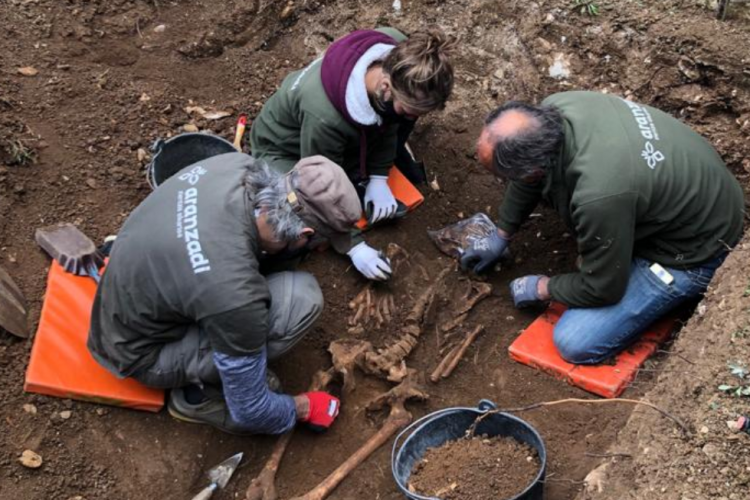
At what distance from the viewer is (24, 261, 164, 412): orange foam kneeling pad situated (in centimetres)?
379

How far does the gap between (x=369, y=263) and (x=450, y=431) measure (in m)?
1.39

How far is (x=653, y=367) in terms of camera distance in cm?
425

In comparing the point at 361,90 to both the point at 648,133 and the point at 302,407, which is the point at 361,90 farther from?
the point at 302,407

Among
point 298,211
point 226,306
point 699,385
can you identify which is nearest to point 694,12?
point 699,385

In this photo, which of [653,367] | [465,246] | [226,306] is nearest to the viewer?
[226,306]

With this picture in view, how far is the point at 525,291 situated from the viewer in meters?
4.55

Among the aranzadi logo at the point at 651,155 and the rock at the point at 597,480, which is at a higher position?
the aranzadi logo at the point at 651,155

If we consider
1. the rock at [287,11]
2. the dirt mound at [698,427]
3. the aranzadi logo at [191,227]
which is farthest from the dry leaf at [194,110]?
the dirt mound at [698,427]

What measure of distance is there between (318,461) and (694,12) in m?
3.95

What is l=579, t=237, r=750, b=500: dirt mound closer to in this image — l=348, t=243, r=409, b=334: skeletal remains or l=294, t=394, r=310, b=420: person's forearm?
l=294, t=394, r=310, b=420: person's forearm

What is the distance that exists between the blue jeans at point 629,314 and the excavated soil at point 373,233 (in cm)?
25

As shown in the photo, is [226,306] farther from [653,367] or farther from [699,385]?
[653,367]

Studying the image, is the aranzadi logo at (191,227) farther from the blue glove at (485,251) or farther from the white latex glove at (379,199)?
the blue glove at (485,251)

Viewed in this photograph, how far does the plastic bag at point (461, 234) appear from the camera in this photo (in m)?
5.02
